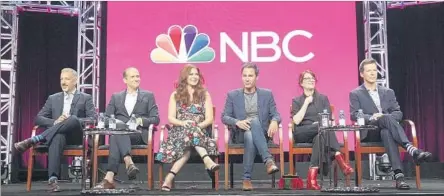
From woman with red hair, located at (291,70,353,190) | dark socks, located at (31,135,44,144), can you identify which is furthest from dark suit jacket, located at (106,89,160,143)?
woman with red hair, located at (291,70,353,190)

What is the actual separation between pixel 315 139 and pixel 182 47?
194cm

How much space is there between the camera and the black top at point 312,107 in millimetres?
4441

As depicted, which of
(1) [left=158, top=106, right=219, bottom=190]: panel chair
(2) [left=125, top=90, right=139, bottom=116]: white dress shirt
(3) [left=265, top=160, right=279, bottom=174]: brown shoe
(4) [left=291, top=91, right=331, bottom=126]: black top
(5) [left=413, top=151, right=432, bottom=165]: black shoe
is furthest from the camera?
(2) [left=125, top=90, right=139, bottom=116]: white dress shirt

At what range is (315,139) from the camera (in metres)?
4.19

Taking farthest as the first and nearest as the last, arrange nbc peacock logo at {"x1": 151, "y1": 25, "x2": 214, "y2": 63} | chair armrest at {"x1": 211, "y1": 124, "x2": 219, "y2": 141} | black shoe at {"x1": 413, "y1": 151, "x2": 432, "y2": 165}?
nbc peacock logo at {"x1": 151, "y1": 25, "x2": 214, "y2": 63} → chair armrest at {"x1": 211, "y1": 124, "x2": 219, "y2": 141} → black shoe at {"x1": 413, "y1": 151, "x2": 432, "y2": 165}

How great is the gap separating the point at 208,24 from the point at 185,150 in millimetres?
1870

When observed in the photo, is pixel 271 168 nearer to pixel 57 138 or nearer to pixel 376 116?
pixel 376 116

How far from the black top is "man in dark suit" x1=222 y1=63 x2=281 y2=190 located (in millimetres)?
238

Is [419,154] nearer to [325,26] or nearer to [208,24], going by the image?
[325,26]

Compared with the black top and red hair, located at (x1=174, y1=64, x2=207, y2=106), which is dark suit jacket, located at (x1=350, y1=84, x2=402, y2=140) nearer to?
the black top

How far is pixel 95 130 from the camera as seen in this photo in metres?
3.63

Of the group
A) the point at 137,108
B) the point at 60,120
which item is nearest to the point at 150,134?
the point at 137,108

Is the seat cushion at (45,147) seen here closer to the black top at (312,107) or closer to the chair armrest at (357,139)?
the black top at (312,107)

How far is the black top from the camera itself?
4.44 m
